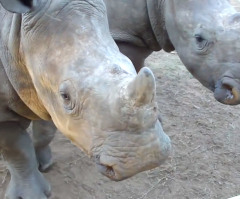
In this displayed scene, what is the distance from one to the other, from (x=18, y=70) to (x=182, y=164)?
1.55 meters

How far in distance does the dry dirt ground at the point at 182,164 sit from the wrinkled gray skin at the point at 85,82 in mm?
938

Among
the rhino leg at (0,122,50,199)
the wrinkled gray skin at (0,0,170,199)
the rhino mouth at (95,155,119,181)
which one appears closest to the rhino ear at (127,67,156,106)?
the wrinkled gray skin at (0,0,170,199)

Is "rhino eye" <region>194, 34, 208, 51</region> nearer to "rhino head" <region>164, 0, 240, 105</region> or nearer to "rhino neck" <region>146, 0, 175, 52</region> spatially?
"rhino head" <region>164, 0, 240, 105</region>

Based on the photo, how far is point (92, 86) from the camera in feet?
5.96

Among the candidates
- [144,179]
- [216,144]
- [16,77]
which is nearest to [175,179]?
[144,179]

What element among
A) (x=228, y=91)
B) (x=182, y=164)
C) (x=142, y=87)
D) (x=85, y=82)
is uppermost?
(x=142, y=87)

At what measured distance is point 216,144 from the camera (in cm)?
367

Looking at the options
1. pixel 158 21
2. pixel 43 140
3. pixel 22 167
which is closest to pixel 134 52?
pixel 158 21

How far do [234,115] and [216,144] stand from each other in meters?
0.47

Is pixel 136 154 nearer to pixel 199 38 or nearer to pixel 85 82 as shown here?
pixel 85 82

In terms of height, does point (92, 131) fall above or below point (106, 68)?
below

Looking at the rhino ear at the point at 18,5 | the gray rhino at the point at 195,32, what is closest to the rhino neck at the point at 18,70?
the rhino ear at the point at 18,5

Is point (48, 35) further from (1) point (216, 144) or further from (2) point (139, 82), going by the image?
(1) point (216, 144)

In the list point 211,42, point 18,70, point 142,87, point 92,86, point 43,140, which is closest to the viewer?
point 142,87
